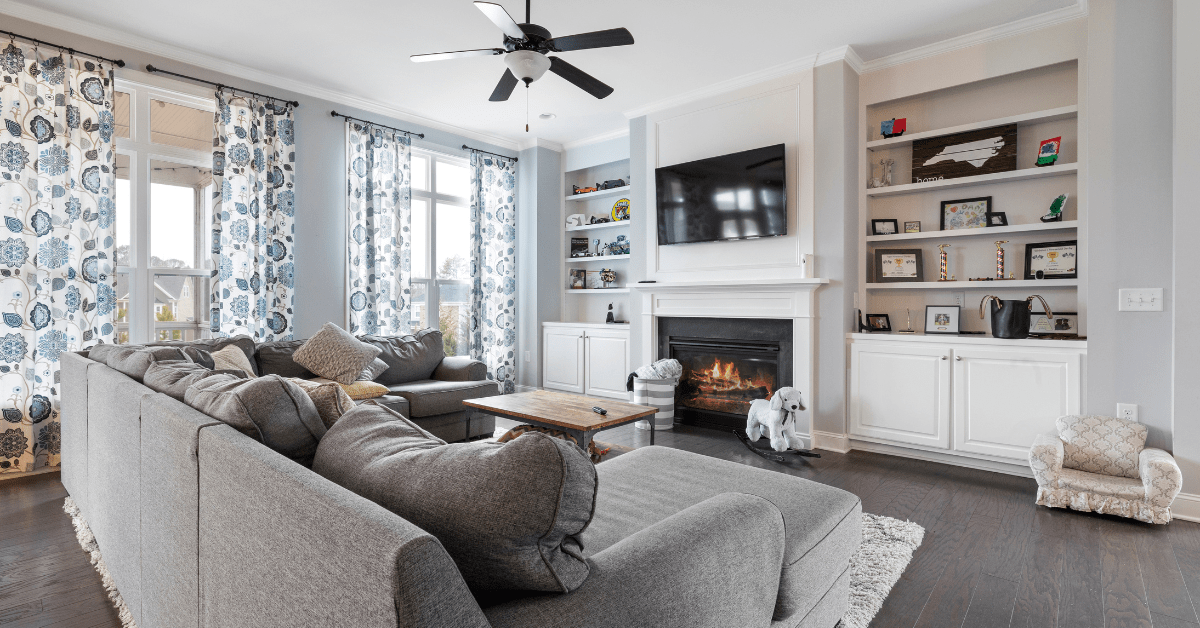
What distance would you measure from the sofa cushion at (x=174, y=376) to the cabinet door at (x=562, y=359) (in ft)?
13.6

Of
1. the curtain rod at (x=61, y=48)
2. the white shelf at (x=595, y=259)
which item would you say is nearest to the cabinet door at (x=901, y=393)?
the white shelf at (x=595, y=259)

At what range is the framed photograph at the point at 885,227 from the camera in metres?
4.18

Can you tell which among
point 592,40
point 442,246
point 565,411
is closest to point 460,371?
point 565,411

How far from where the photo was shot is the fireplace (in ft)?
14.4

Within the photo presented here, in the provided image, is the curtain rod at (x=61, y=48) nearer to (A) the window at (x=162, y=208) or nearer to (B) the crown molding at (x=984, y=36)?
(A) the window at (x=162, y=208)

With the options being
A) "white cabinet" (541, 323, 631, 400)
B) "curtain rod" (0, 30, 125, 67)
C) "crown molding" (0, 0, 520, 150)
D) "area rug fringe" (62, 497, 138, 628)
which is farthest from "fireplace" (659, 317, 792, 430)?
"curtain rod" (0, 30, 125, 67)

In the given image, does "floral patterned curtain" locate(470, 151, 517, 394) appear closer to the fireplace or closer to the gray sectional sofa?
the fireplace

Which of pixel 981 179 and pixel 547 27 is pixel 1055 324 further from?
pixel 547 27

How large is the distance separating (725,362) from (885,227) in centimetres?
158

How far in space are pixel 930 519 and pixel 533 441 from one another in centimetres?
267

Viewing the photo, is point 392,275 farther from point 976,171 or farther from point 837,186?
point 976,171

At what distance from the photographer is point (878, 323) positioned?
4.17 metres

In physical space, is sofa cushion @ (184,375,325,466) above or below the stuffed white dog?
above

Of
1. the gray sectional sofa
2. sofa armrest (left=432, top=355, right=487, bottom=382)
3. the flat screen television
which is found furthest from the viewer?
sofa armrest (left=432, top=355, right=487, bottom=382)
